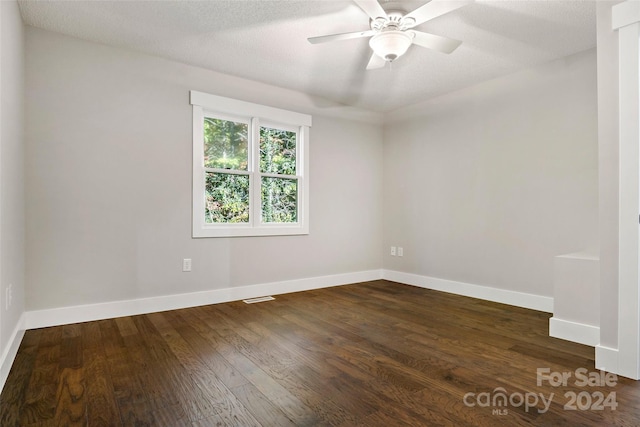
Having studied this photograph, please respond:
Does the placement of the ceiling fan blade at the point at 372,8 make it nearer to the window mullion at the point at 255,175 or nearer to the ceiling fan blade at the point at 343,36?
the ceiling fan blade at the point at 343,36

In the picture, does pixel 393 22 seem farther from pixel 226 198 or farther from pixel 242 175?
pixel 226 198

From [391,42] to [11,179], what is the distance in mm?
2798

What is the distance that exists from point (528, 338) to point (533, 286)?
105 centimetres

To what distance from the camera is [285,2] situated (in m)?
2.44

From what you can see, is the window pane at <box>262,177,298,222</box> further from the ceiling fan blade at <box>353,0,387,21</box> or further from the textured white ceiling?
the ceiling fan blade at <box>353,0,387,21</box>

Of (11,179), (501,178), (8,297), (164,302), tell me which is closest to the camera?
(8,297)

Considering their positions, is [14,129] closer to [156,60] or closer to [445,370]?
[156,60]

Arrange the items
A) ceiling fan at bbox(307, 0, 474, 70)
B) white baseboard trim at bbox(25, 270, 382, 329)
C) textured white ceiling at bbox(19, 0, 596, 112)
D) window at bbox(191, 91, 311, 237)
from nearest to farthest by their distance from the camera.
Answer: ceiling fan at bbox(307, 0, 474, 70) → textured white ceiling at bbox(19, 0, 596, 112) → white baseboard trim at bbox(25, 270, 382, 329) → window at bbox(191, 91, 311, 237)

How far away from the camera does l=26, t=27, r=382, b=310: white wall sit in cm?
284

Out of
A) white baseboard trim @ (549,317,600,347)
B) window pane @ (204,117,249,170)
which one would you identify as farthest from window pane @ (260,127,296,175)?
white baseboard trim @ (549,317,600,347)

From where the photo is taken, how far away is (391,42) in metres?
2.52

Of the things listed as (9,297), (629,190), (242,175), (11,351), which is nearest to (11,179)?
(9,297)

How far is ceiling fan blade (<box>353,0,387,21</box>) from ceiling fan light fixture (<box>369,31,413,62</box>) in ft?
0.58

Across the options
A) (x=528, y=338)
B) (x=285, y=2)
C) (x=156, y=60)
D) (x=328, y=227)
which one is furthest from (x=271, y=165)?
(x=528, y=338)
